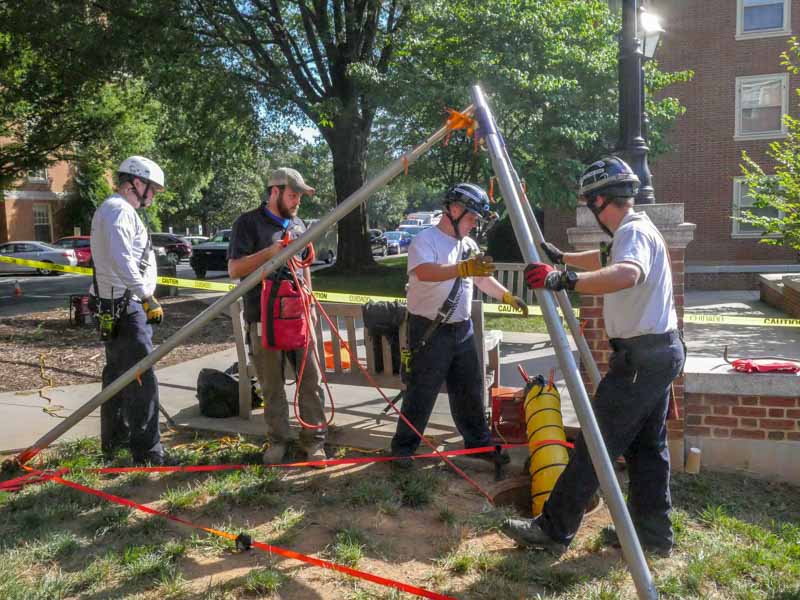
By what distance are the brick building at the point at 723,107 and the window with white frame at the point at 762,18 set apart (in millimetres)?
29

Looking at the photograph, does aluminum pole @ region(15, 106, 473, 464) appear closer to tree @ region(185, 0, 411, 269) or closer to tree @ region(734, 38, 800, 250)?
tree @ region(734, 38, 800, 250)

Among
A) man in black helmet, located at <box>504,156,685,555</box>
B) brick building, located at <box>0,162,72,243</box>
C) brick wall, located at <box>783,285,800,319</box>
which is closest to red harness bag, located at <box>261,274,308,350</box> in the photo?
man in black helmet, located at <box>504,156,685,555</box>

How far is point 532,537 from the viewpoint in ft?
11.5

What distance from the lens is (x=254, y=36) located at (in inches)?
666

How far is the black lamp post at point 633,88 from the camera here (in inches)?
204

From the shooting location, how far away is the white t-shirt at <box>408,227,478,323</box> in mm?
4395

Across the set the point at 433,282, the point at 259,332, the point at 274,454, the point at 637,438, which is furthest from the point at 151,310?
the point at 637,438

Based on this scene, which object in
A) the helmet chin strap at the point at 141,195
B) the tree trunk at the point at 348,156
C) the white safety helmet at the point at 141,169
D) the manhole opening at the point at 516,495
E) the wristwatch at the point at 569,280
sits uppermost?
the tree trunk at the point at 348,156

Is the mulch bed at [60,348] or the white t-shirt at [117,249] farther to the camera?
the mulch bed at [60,348]

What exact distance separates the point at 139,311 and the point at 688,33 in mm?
22847

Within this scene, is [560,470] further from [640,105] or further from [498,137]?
[640,105]

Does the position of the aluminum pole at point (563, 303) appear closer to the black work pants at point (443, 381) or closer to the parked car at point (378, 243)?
the black work pants at point (443, 381)

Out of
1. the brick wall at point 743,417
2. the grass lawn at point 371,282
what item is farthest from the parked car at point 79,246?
the brick wall at point 743,417

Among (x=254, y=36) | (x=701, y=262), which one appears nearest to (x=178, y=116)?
(x=254, y=36)
